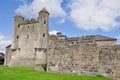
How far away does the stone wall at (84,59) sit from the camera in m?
21.8

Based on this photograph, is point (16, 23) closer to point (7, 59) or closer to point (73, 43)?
point (7, 59)

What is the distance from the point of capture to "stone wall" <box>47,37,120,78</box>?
21.8 m

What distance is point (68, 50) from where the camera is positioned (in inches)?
1006

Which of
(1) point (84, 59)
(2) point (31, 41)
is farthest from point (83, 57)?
(2) point (31, 41)

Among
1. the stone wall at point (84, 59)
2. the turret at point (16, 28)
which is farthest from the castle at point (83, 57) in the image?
the turret at point (16, 28)

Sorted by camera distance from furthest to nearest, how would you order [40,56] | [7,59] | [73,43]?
[7,59]
[40,56]
[73,43]

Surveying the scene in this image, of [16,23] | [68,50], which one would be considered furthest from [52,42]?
[16,23]

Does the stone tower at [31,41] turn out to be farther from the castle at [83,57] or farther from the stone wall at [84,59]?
the stone wall at [84,59]

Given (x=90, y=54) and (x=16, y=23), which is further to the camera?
(x=16, y=23)

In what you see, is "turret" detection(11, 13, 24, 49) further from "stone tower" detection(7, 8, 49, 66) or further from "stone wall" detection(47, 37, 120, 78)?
"stone wall" detection(47, 37, 120, 78)

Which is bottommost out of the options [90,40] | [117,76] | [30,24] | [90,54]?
[117,76]

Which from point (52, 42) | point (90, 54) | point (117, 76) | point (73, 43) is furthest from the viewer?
point (52, 42)

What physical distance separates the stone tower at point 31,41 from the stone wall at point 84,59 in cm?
2256

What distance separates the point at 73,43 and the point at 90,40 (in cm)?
224
